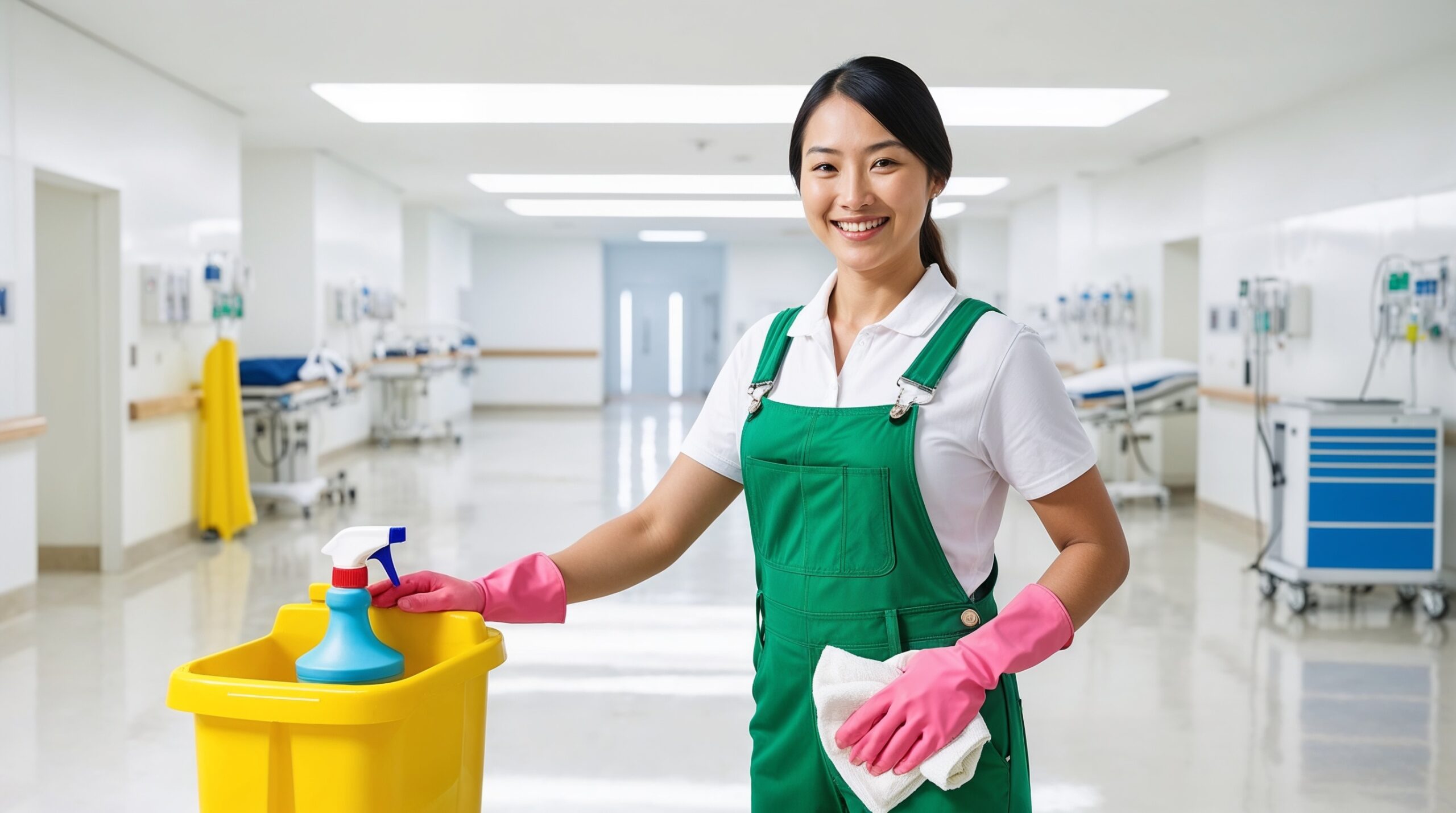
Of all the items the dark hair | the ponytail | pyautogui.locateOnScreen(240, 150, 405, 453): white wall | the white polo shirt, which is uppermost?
pyautogui.locateOnScreen(240, 150, 405, 453): white wall

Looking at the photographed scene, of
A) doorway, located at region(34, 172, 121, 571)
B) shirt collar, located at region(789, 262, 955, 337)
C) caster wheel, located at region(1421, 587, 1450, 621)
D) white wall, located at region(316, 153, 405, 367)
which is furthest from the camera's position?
white wall, located at region(316, 153, 405, 367)

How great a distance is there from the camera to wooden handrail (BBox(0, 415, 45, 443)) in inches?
189

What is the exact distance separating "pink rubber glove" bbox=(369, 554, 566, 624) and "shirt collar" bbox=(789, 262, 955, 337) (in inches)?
16.4

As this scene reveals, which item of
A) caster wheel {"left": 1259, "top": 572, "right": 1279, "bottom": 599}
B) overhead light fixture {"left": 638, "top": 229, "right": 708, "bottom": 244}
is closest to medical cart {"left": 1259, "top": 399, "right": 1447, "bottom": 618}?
caster wheel {"left": 1259, "top": 572, "right": 1279, "bottom": 599}

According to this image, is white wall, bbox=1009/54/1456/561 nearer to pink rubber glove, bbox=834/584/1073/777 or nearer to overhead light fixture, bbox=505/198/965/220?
overhead light fixture, bbox=505/198/965/220

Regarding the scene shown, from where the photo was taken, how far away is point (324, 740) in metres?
1.06

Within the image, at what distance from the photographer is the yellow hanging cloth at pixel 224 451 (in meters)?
Result: 6.72

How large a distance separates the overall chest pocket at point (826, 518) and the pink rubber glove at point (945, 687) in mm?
127

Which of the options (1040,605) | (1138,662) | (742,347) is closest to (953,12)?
(1138,662)

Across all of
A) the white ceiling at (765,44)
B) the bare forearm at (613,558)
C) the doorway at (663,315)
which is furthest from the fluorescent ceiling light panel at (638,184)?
the bare forearm at (613,558)

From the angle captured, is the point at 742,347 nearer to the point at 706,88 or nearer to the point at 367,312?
the point at 706,88

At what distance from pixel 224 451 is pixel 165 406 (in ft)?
1.62

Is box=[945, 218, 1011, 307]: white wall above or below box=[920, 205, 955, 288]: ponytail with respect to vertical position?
above

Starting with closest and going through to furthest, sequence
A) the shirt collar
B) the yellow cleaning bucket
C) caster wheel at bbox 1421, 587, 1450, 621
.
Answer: the yellow cleaning bucket → the shirt collar → caster wheel at bbox 1421, 587, 1450, 621
